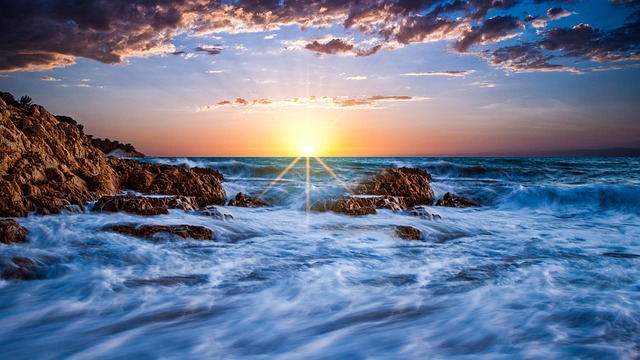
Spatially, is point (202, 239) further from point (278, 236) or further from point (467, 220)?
point (467, 220)

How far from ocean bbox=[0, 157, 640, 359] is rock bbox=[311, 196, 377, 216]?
118 cm

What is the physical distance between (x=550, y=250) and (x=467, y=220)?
302cm

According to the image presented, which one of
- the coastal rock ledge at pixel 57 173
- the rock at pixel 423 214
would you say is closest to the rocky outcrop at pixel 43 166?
the coastal rock ledge at pixel 57 173

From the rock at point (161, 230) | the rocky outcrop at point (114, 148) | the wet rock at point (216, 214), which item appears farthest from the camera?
the rocky outcrop at point (114, 148)

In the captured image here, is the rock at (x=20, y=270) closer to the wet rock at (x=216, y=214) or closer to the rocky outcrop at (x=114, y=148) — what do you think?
the wet rock at (x=216, y=214)

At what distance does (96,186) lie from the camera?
8.95 metres

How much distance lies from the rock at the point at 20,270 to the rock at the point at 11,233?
0.59m

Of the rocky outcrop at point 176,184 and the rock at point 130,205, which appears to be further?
the rocky outcrop at point 176,184

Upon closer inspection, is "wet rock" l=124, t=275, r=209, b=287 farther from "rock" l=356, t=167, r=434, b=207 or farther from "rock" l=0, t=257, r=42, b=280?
"rock" l=356, t=167, r=434, b=207

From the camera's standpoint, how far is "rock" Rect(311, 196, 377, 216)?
9156 millimetres

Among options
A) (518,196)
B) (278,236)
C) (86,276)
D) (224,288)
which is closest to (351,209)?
(278,236)

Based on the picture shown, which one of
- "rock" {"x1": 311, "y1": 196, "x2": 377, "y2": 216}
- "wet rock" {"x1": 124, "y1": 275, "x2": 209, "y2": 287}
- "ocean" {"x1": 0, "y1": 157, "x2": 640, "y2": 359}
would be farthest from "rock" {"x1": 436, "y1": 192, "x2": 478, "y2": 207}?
"wet rock" {"x1": 124, "y1": 275, "x2": 209, "y2": 287}

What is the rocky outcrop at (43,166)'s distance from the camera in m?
6.91

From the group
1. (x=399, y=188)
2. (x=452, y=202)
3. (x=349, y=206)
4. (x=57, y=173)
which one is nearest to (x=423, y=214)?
(x=349, y=206)
